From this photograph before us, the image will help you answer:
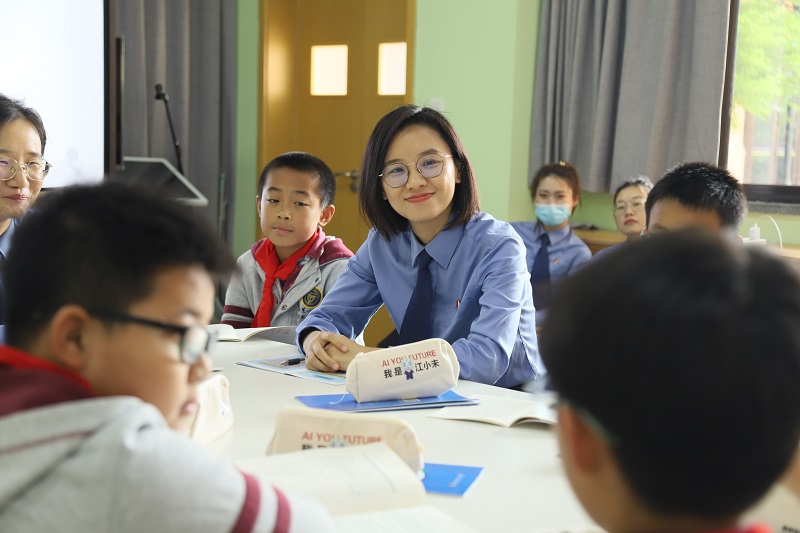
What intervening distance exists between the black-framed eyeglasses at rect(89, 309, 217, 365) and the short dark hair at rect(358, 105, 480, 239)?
1310mm

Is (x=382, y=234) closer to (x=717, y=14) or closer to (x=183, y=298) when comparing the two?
(x=183, y=298)

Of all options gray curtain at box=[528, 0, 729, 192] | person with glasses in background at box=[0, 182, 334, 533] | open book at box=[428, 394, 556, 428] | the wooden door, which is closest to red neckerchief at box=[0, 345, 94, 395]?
person with glasses in background at box=[0, 182, 334, 533]

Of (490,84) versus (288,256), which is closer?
(288,256)

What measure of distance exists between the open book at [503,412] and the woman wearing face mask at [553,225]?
89.0 inches

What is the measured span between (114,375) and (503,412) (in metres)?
0.83

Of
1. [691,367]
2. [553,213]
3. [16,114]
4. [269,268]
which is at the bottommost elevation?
[269,268]

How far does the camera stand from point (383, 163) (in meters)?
2.16

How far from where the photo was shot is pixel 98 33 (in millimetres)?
3812

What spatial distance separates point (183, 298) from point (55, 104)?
3.25m

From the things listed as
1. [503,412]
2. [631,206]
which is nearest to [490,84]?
[631,206]

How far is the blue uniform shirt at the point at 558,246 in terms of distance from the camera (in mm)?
3762

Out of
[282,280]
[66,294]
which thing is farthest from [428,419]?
[282,280]

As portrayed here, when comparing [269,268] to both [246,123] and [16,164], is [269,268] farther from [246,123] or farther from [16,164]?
[246,123]

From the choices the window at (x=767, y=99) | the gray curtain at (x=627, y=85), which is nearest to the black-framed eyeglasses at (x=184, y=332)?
the gray curtain at (x=627, y=85)
